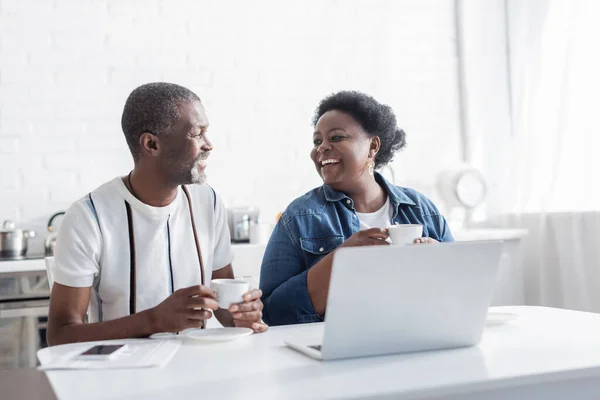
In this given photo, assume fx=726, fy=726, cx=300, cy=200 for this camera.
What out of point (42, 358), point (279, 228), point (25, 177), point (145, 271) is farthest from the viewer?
point (25, 177)

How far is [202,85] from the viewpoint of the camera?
3.54 m

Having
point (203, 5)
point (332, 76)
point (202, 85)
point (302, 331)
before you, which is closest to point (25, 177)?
point (202, 85)

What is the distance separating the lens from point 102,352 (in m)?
1.25

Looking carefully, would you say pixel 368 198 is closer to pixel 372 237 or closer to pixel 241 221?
pixel 372 237

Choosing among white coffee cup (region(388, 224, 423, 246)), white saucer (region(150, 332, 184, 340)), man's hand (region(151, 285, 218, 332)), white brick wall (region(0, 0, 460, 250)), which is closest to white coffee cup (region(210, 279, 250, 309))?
man's hand (region(151, 285, 218, 332))

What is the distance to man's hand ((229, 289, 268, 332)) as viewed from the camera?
4.70ft

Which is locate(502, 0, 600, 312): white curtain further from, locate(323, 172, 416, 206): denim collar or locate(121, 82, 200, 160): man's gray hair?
locate(121, 82, 200, 160): man's gray hair

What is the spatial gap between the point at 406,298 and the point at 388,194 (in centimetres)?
100

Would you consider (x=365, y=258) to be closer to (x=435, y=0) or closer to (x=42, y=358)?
(x=42, y=358)

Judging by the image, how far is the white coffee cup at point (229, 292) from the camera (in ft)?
4.52

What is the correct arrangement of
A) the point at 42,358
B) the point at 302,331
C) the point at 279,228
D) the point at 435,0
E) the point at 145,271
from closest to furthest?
the point at 42,358 < the point at 302,331 < the point at 145,271 < the point at 279,228 < the point at 435,0

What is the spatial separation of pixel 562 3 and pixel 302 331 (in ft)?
8.67

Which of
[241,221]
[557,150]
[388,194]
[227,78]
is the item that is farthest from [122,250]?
[557,150]

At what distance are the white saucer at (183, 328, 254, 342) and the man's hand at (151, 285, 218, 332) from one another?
2cm
